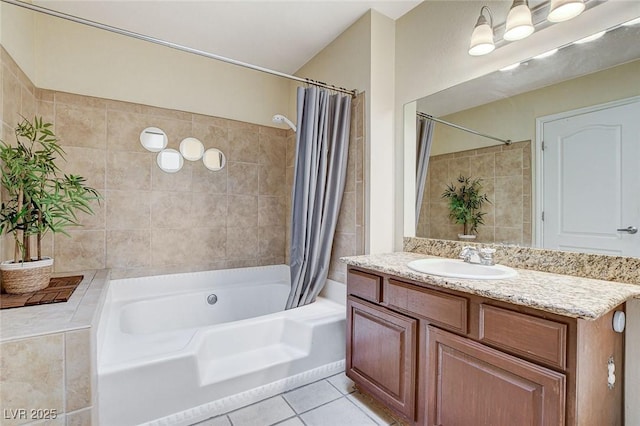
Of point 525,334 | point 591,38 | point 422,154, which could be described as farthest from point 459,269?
point 591,38

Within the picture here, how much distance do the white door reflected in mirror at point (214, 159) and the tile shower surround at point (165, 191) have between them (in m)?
0.05

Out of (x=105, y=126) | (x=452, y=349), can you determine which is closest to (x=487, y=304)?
(x=452, y=349)

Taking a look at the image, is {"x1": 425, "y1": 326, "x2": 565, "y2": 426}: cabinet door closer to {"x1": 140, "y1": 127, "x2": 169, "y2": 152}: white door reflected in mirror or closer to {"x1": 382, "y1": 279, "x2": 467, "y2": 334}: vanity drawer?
{"x1": 382, "y1": 279, "x2": 467, "y2": 334}: vanity drawer

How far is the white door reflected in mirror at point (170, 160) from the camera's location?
98.7 inches

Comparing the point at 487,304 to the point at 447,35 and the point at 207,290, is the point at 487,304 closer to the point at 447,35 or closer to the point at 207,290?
the point at 447,35

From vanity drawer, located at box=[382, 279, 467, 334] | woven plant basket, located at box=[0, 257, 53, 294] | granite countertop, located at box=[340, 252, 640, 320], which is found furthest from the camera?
woven plant basket, located at box=[0, 257, 53, 294]

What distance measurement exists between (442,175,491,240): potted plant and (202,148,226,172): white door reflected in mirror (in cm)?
197

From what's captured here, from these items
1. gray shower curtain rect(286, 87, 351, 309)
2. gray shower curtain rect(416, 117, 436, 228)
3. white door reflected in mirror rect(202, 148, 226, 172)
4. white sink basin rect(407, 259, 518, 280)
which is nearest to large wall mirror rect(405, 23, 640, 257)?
gray shower curtain rect(416, 117, 436, 228)

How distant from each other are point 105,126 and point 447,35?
2.55 metres

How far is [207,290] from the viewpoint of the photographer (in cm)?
260

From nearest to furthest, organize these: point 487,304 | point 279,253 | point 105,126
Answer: point 487,304 < point 105,126 < point 279,253

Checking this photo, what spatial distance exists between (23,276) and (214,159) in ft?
5.16

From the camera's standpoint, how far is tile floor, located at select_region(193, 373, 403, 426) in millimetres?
1553

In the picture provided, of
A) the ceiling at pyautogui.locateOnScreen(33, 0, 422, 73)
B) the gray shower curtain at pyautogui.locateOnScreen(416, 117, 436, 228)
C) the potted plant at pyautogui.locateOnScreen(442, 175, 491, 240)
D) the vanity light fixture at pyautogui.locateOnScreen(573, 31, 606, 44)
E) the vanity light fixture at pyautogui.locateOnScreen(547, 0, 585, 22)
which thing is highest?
the ceiling at pyautogui.locateOnScreen(33, 0, 422, 73)
